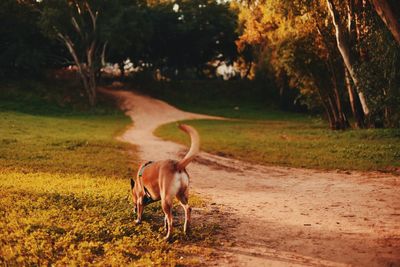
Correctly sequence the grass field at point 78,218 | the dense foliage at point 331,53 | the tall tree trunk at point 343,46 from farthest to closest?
the tall tree trunk at point 343,46, the dense foliage at point 331,53, the grass field at point 78,218

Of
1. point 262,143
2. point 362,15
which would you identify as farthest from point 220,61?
point 362,15

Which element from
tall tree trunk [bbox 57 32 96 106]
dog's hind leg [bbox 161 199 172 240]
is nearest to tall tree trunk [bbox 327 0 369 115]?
dog's hind leg [bbox 161 199 172 240]

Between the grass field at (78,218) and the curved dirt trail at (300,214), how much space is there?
0.90m

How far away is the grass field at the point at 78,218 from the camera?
257 inches

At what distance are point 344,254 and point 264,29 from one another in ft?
78.4

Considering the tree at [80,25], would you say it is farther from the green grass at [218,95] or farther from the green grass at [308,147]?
the green grass at [308,147]

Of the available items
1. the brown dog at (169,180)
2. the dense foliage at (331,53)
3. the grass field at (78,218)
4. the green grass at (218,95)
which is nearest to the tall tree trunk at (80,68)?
the green grass at (218,95)

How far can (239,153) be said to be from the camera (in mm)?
20594

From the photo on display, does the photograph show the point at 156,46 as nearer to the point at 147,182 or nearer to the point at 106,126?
the point at 106,126

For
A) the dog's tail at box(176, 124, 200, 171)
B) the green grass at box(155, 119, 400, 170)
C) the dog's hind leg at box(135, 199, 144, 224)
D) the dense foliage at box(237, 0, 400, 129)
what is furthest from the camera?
the dense foliage at box(237, 0, 400, 129)

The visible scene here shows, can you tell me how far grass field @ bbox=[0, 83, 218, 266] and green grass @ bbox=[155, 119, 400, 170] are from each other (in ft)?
21.1

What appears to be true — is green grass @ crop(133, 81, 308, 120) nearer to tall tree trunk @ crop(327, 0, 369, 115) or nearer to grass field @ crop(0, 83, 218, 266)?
tall tree trunk @ crop(327, 0, 369, 115)

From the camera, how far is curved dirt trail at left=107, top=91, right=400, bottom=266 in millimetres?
6883

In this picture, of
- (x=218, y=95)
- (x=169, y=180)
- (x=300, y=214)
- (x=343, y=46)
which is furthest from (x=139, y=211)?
(x=218, y=95)
